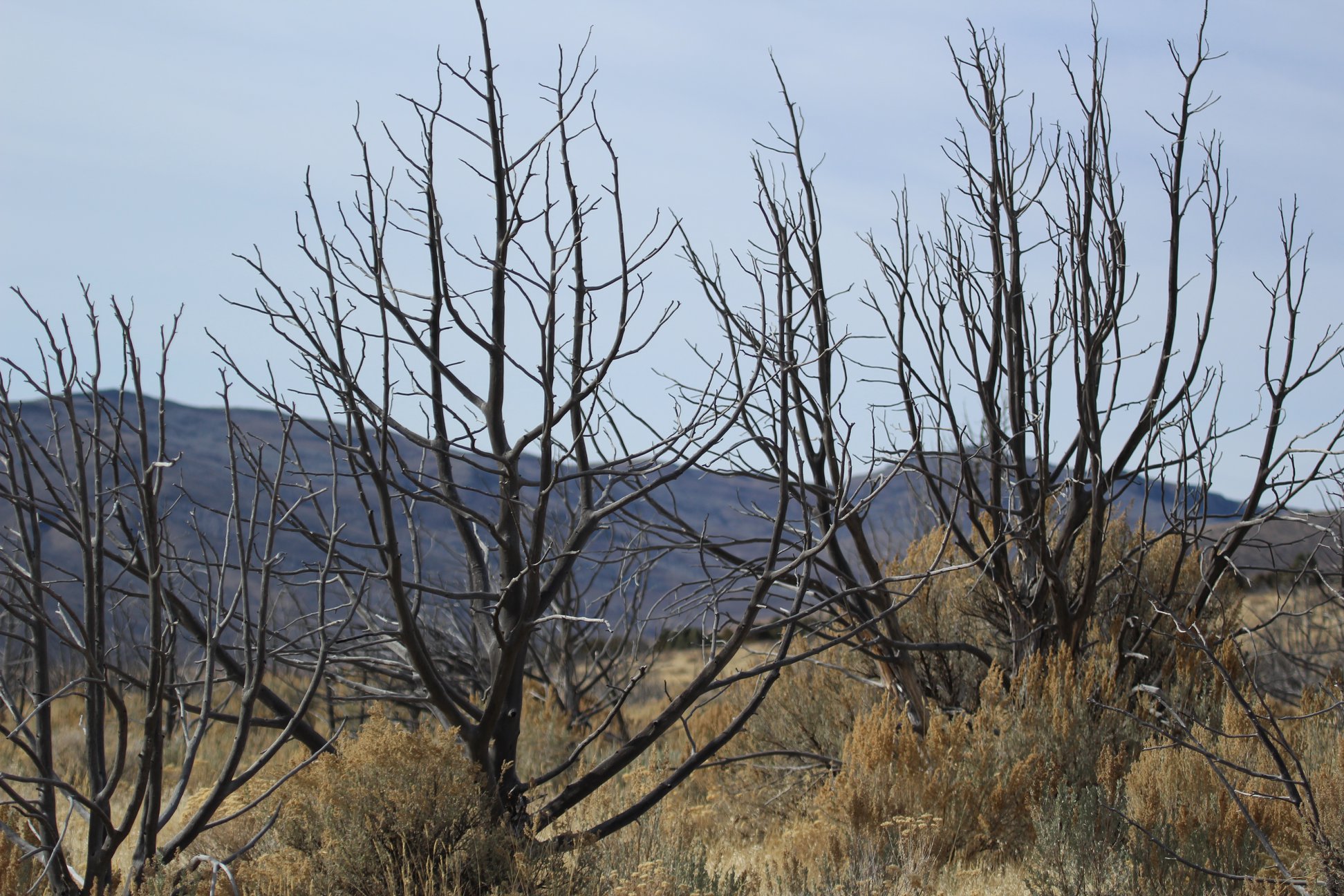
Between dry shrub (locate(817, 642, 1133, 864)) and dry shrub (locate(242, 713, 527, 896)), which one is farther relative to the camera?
dry shrub (locate(817, 642, 1133, 864))

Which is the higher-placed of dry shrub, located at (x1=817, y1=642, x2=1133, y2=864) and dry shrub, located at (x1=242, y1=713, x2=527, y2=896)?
dry shrub, located at (x1=242, y1=713, x2=527, y2=896)

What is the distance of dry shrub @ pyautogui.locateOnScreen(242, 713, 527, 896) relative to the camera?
3.57m

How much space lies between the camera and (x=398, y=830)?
3.65 meters

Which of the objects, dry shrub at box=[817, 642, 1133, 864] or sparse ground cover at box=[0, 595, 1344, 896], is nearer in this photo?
sparse ground cover at box=[0, 595, 1344, 896]

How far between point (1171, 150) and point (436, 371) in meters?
4.47

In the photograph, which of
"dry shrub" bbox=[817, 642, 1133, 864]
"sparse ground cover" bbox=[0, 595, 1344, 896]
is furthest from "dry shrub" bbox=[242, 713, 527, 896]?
"dry shrub" bbox=[817, 642, 1133, 864]

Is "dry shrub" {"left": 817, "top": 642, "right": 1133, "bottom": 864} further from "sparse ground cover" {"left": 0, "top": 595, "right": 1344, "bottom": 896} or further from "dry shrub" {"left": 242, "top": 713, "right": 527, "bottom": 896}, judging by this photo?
"dry shrub" {"left": 242, "top": 713, "right": 527, "bottom": 896}

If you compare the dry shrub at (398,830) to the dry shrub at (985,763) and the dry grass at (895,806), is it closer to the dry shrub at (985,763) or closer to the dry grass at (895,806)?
the dry grass at (895,806)

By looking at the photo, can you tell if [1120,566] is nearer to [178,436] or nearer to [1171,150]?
[1171,150]

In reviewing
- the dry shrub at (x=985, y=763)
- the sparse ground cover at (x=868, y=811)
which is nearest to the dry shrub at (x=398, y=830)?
the sparse ground cover at (x=868, y=811)

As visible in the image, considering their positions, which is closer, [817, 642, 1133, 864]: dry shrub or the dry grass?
the dry grass

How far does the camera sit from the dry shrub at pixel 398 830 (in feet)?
11.7

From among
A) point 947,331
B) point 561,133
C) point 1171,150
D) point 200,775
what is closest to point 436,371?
point 561,133

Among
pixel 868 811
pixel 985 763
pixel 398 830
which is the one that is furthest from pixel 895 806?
pixel 398 830
